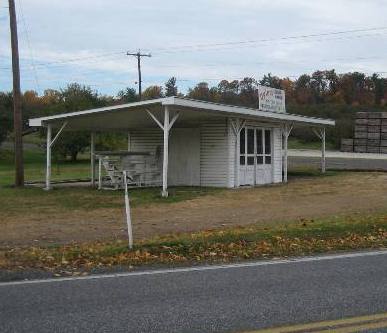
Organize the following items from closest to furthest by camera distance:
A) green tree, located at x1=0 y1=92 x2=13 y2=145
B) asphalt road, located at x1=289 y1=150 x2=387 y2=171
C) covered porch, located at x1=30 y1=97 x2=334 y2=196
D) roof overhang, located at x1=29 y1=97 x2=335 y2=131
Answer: roof overhang, located at x1=29 y1=97 x2=335 y2=131, covered porch, located at x1=30 y1=97 x2=334 y2=196, asphalt road, located at x1=289 y1=150 x2=387 y2=171, green tree, located at x1=0 y1=92 x2=13 y2=145

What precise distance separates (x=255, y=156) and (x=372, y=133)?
28571 millimetres

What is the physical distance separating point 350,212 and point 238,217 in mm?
2877

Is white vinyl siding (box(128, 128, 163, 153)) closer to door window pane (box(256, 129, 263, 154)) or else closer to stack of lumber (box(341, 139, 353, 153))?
door window pane (box(256, 129, 263, 154))

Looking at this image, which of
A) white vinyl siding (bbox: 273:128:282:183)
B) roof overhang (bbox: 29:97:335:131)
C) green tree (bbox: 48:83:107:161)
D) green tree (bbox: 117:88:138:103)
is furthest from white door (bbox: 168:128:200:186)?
green tree (bbox: 117:88:138:103)

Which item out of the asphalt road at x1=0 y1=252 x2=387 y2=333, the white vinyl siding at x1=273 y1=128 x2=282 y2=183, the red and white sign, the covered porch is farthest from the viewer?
the white vinyl siding at x1=273 y1=128 x2=282 y2=183

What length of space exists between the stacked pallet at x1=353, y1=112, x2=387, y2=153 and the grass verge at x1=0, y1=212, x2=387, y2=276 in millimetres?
39089

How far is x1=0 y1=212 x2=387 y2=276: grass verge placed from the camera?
8914 millimetres

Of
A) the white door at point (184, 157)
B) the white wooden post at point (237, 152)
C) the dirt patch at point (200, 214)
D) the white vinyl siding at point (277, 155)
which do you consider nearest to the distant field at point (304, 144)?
the white vinyl siding at point (277, 155)

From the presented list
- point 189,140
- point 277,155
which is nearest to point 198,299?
point 189,140

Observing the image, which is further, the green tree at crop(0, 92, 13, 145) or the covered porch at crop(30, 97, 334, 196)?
the green tree at crop(0, 92, 13, 145)

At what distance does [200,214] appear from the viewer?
15594 mm

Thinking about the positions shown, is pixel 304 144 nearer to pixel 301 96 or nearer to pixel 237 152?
pixel 301 96

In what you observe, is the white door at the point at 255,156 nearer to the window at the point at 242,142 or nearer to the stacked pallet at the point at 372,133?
the window at the point at 242,142

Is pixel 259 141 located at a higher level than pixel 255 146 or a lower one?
higher
